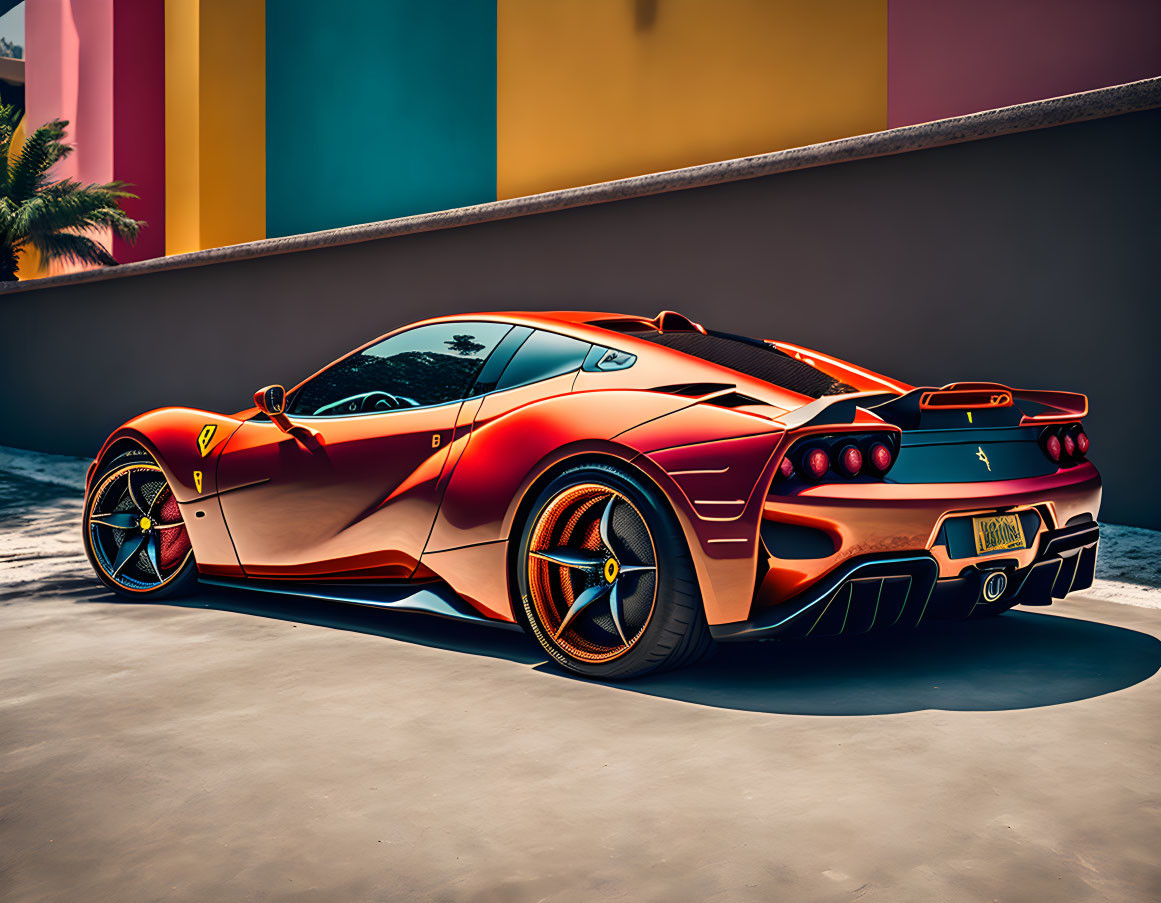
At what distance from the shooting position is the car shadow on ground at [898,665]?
355cm

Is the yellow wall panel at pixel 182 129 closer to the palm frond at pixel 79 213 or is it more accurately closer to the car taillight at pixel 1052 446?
the palm frond at pixel 79 213

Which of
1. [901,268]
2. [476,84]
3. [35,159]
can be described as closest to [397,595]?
[901,268]

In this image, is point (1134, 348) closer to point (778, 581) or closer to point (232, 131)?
Answer: point (778, 581)

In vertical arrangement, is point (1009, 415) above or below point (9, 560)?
above

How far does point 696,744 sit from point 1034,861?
1.01 meters

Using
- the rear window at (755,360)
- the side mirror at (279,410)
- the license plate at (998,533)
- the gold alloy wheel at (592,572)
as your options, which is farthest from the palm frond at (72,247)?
the license plate at (998,533)

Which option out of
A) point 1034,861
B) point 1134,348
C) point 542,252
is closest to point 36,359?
point 542,252

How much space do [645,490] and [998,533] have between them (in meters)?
1.14

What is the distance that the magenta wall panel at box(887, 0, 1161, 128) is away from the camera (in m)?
8.65

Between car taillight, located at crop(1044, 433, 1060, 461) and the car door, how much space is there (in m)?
2.01

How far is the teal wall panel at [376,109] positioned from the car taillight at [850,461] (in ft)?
35.0

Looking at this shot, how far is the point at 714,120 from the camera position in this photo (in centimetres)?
1152

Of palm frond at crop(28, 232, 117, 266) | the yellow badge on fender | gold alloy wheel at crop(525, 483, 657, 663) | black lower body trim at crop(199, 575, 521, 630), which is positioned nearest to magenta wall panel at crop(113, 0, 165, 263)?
palm frond at crop(28, 232, 117, 266)

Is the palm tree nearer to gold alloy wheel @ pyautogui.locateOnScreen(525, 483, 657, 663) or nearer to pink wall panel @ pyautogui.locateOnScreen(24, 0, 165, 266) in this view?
pink wall panel @ pyautogui.locateOnScreen(24, 0, 165, 266)
